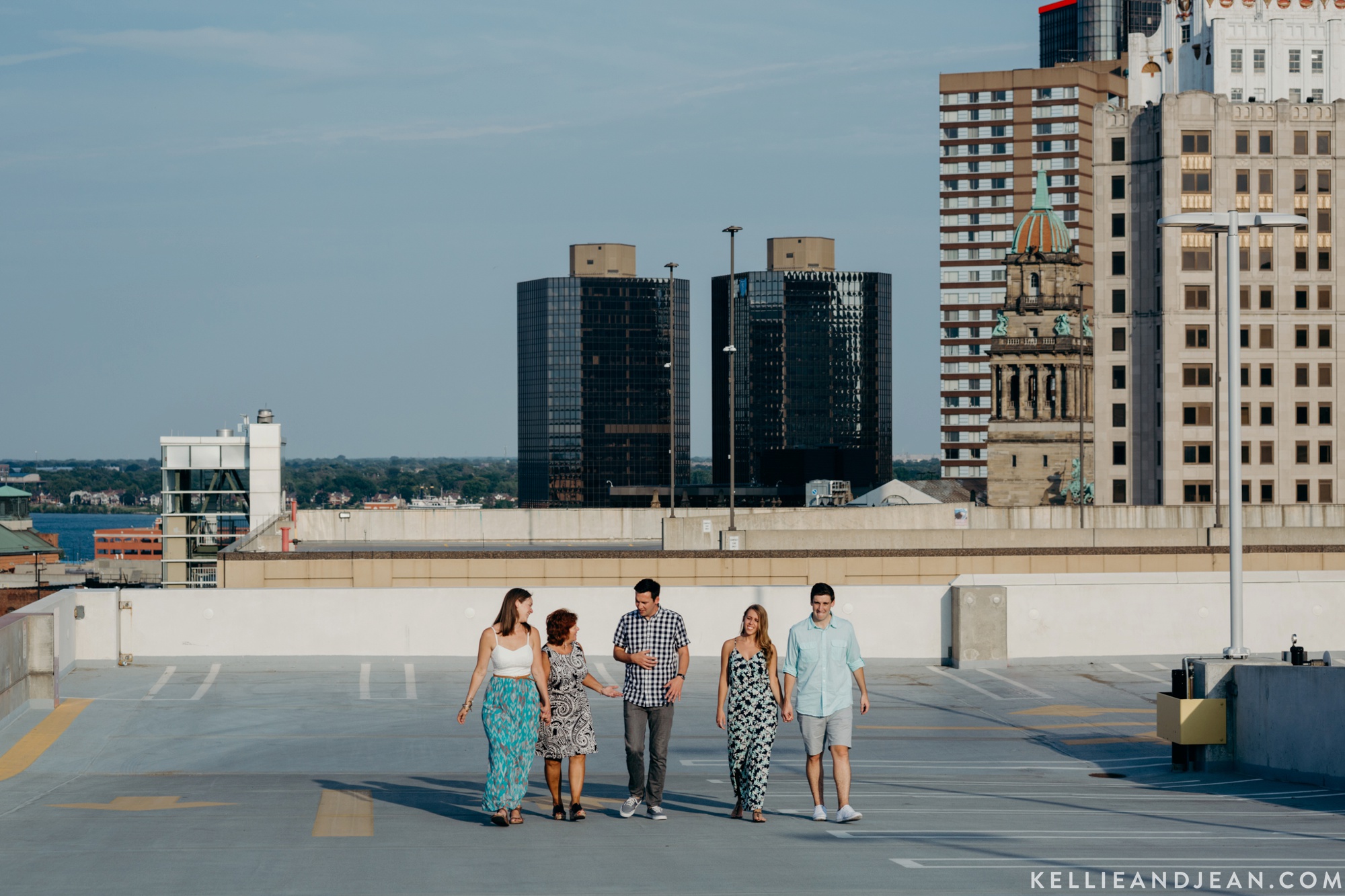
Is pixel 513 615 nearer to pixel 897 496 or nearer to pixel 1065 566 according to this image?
pixel 1065 566

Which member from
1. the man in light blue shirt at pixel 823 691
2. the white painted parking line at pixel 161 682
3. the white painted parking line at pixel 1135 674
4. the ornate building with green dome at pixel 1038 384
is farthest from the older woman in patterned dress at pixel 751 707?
the ornate building with green dome at pixel 1038 384

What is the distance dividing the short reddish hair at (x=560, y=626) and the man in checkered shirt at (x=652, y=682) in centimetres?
40

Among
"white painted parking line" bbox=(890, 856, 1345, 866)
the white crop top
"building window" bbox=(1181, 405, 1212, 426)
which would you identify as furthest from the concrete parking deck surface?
"building window" bbox=(1181, 405, 1212, 426)

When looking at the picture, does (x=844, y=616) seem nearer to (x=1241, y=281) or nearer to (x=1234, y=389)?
(x=1234, y=389)

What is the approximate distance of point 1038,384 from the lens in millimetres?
130375

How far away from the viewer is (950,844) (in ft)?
35.2

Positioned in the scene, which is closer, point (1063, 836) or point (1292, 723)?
point (1063, 836)

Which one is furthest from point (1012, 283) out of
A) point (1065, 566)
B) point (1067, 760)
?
point (1067, 760)

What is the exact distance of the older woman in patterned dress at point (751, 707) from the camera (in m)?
11.8

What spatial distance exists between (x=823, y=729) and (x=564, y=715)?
2025 mm

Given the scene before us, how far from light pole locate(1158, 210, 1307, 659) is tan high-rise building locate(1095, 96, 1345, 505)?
79879 mm

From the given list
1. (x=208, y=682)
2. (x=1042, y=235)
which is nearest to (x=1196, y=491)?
(x=1042, y=235)

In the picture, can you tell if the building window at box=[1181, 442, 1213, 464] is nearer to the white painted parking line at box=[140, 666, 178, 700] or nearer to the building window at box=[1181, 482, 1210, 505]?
the building window at box=[1181, 482, 1210, 505]

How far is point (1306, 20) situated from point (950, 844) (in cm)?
10369
